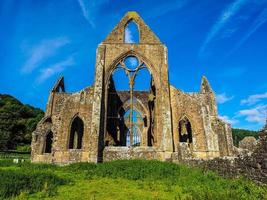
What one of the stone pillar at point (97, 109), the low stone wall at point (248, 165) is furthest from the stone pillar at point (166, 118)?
the low stone wall at point (248, 165)

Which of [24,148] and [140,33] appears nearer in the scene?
[140,33]

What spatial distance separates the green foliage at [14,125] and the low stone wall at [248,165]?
127 ft

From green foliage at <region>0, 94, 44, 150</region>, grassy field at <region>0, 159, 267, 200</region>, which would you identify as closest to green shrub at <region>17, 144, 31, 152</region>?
green foliage at <region>0, 94, 44, 150</region>

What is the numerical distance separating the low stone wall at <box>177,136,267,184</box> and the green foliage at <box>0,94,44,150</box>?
3873cm

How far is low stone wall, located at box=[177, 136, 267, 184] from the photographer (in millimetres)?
7125

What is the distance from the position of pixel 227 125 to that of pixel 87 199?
16237 mm

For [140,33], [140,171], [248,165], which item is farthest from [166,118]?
[248,165]

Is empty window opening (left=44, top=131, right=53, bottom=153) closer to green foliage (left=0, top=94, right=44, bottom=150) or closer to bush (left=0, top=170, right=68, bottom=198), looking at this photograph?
bush (left=0, top=170, right=68, bottom=198)

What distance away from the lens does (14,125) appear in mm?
43719

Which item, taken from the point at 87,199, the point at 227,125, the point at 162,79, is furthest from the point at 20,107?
the point at 87,199

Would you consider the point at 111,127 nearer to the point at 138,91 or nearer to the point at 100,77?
the point at 138,91

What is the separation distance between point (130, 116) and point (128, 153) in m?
2.96

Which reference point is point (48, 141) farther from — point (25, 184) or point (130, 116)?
point (25, 184)

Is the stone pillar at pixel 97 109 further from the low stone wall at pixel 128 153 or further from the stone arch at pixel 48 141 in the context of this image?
the stone arch at pixel 48 141
